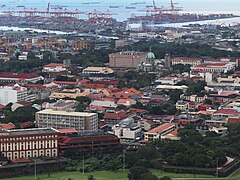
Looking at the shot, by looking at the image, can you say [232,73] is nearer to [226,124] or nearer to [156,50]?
[156,50]

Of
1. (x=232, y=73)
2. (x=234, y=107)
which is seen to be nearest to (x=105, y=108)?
(x=234, y=107)

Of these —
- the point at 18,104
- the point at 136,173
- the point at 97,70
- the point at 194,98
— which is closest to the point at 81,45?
the point at 97,70

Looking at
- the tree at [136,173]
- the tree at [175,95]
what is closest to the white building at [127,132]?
the tree at [136,173]

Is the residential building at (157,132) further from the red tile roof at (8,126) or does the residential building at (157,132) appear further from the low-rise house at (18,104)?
the low-rise house at (18,104)

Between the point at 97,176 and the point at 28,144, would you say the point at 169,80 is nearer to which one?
the point at 28,144

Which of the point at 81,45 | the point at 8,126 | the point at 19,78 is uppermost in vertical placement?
the point at 81,45

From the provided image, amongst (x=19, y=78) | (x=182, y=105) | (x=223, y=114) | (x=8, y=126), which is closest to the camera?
(x=8, y=126)
